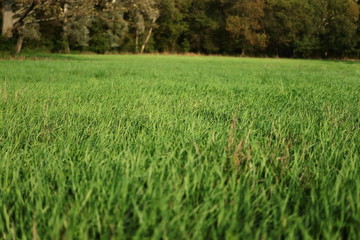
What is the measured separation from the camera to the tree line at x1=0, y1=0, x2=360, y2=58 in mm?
48375

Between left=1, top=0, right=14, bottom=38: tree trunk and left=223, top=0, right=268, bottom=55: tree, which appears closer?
left=1, top=0, right=14, bottom=38: tree trunk

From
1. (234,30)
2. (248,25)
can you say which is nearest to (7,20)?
(234,30)

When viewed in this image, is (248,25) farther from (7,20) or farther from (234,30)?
(7,20)

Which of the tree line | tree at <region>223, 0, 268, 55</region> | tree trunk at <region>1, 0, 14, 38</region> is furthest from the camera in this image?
tree at <region>223, 0, 268, 55</region>

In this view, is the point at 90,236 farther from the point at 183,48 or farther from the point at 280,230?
the point at 183,48

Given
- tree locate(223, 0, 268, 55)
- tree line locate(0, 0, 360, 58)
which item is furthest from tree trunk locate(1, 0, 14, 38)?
tree locate(223, 0, 268, 55)

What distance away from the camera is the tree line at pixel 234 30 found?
4838 centimetres

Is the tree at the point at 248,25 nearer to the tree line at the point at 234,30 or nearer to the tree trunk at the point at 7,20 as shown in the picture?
the tree line at the point at 234,30

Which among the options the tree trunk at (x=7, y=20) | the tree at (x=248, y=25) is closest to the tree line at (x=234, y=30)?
the tree at (x=248, y=25)

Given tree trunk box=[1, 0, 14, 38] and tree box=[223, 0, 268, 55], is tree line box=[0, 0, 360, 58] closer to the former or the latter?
tree box=[223, 0, 268, 55]

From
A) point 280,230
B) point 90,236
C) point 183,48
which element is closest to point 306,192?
point 280,230

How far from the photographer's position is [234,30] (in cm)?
5750

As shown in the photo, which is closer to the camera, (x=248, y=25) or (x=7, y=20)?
(x=7, y=20)

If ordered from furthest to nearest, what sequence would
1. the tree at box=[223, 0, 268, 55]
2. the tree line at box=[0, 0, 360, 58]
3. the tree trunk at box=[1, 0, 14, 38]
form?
the tree at box=[223, 0, 268, 55] → the tree line at box=[0, 0, 360, 58] → the tree trunk at box=[1, 0, 14, 38]
